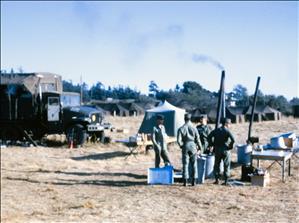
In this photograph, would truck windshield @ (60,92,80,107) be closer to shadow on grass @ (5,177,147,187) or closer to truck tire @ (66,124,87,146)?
truck tire @ (66,124,87,146)

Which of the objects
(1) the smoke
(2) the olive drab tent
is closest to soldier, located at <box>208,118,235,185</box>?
(2) the olive drab tent

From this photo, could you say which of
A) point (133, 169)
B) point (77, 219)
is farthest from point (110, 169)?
point (77, 219)

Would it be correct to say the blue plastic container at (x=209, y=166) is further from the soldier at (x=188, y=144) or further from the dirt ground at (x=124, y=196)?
the soldier at (x=188, y=144)

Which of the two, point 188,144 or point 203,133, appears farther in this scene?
point 203,133

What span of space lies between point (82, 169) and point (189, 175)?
128 inches

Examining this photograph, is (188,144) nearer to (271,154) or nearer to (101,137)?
(271,154)

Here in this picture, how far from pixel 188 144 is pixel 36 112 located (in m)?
9.12

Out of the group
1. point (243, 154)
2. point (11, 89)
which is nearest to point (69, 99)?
point (11, 89)

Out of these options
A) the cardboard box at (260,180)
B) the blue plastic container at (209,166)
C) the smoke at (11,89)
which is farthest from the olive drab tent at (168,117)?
the cardboard box at (260,180)

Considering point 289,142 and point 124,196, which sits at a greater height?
point 289,142

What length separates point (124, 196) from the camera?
278 inches

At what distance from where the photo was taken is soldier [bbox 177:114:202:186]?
289 inches

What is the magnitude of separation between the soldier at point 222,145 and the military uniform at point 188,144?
25 centimetres

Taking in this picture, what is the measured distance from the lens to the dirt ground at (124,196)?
5.32m
